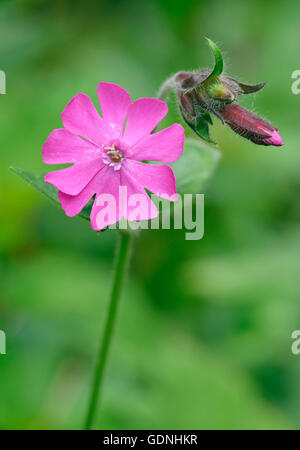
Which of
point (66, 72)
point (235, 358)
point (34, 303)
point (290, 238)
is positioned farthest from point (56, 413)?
point (66, 72)

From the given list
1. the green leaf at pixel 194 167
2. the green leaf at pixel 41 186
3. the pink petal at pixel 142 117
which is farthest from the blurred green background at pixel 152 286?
the green leaf at pixel 41 186

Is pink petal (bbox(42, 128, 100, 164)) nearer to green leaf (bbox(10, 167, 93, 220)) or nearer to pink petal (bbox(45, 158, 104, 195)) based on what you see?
pink petal (bbox(45, 158, 104, 195))

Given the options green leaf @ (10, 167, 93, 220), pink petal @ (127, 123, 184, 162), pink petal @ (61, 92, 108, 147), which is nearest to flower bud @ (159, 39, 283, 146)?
pink petal @ (127, 123, 184, 162)

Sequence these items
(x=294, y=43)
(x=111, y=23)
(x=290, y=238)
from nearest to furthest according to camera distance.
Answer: (x=290, y=238) → (x=294, y=43) → (x=111, y=23)

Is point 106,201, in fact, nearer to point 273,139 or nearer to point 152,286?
point 273,139

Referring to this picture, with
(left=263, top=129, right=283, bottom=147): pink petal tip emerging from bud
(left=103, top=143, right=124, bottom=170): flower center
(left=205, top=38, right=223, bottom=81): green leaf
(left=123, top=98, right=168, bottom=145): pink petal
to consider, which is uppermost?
(left=205, top=38, right=223, bottom=81): green leaf

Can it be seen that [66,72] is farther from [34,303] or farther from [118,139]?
[118,139]
